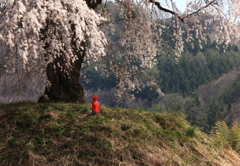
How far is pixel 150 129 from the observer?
223 inches

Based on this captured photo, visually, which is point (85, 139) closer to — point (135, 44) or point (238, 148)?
point (238, 148)

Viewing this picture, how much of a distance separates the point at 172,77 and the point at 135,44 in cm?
7923

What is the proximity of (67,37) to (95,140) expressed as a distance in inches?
73.0

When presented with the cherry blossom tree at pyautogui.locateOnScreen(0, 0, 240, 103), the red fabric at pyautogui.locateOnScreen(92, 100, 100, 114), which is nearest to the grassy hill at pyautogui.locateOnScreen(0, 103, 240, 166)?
the red fabric at pyautogui.locateOnScreen(92, 100, 100, 114)

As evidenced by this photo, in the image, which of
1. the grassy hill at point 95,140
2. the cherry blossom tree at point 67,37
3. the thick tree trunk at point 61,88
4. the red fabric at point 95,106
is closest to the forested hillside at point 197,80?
the cherry blossom tree at point 67,37

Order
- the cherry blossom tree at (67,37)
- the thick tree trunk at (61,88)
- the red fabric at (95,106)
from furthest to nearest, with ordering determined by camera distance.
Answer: the thick tree trunk at (61,88), the red fabric at (95,106), the cherry blossom tree at (67,37)

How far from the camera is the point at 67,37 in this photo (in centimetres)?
497

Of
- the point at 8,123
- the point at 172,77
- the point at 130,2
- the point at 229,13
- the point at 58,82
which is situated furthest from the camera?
the point at 172,77

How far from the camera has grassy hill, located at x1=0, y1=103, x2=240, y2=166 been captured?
452 cm

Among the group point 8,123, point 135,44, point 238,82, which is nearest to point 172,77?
point 238,82

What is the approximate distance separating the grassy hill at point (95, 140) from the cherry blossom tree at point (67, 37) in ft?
2.81

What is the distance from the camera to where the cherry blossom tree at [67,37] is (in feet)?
13.5

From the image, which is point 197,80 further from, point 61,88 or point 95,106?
point 95,106

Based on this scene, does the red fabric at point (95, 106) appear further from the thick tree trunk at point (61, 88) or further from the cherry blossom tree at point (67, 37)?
the thick tree trunk at point (61, 88)
